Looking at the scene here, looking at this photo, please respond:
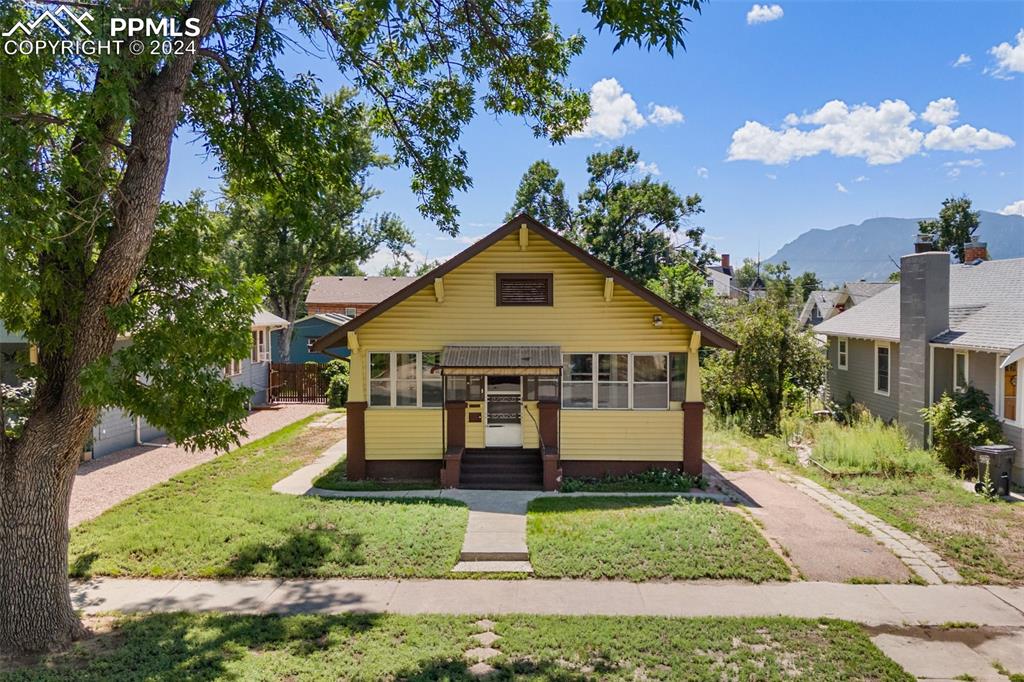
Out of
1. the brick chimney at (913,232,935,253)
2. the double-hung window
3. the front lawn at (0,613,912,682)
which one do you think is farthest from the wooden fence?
the brick chimney at (913,232,935,253)

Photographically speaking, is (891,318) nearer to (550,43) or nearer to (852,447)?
(852,447)

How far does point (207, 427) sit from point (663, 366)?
32.0 ft

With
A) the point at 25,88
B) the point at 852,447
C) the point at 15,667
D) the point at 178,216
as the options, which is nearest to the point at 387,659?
the point at 15,667

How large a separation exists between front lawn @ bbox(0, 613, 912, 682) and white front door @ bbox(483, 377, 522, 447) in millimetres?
6562

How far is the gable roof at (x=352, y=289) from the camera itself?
147 feet

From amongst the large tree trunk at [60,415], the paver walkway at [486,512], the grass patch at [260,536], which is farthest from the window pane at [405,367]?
the large tree trunk at [60,415]

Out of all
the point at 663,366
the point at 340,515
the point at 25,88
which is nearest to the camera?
the point at 25,88

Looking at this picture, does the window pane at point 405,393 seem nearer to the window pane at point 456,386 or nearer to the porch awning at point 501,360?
the window pane at point 456,386

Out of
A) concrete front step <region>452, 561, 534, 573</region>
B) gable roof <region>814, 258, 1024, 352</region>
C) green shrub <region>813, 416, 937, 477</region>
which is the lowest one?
concrete front step <region>452, 561, 534, 573</region>

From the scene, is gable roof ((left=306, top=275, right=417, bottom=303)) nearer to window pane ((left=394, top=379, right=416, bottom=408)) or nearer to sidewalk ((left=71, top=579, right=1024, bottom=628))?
window pane ((left=394, top=379, right=416, bottom=408))

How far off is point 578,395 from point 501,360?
2.09m

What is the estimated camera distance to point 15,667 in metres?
5.98

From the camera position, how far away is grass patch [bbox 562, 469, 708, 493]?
12578mm

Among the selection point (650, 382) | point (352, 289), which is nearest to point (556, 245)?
point (650, 382)
